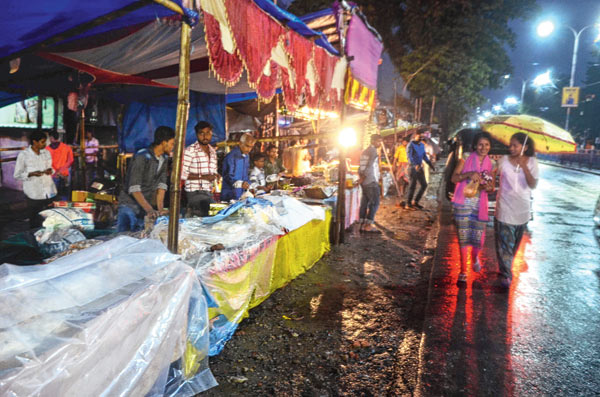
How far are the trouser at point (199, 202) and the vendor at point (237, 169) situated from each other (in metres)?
0.74

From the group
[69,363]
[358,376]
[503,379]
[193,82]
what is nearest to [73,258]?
[69,363]

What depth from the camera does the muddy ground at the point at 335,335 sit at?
3.06 metres

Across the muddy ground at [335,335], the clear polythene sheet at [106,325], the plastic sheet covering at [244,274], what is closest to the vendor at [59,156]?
the plastic sheet covering at [244,274]

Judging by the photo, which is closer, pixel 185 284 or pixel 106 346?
pixel 106 346

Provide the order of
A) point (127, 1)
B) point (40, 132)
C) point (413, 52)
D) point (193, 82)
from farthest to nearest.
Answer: point (413, 52) < point (193, 82) < point (40, 132) < point (127, 1)

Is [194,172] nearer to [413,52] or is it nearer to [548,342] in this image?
[548,342]

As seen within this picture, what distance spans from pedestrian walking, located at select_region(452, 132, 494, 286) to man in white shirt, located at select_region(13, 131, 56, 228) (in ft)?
20.3

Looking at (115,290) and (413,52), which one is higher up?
(413,52)

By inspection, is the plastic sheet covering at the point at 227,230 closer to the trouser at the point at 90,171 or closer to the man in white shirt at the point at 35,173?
the man in white shirt at the point at 35,173

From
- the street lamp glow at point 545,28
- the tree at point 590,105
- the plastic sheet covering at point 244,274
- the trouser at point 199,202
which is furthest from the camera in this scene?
the tree at point 590,105

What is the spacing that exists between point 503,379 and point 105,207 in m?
6.08

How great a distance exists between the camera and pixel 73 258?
2.53 meters

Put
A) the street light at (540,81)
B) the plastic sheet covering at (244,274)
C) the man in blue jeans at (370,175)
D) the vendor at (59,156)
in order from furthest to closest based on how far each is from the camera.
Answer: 1. the street light at (540,81)
2. the man in blue jeans at (370,175)
3. the vendor at (59,156)
4. the plastic sheet covering at (244,274)

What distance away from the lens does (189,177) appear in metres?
5.44
